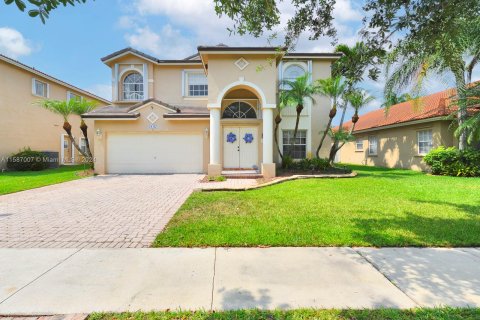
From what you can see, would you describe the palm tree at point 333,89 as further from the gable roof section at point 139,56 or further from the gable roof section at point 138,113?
the gable roof section at point 139,56

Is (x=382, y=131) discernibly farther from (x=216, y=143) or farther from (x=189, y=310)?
(x=189, y=310)

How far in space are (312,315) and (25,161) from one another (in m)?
21.8

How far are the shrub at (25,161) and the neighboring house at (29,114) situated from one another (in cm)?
49

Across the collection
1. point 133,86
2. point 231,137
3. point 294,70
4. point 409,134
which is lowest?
point 231,137

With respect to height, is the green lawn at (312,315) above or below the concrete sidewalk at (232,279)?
below

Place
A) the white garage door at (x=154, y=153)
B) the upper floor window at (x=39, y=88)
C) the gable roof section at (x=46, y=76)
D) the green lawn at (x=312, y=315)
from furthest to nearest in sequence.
→ the upper floor window at (x=39, y=88)
the gable roof section at (x=46, y=76)
the white garage door at (x=154, y=153)
the green lawn at (x=312, y=315)

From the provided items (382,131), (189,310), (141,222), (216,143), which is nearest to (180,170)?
(216,143)

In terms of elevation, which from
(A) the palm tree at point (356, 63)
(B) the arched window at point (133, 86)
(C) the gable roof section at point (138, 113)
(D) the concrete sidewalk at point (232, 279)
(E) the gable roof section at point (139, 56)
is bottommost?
(D) the concrete sidewalk at point (232, 279)

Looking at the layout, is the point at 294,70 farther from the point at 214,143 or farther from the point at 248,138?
the point at 214,143

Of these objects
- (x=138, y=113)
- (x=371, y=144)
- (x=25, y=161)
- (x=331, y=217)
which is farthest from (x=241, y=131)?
(x=25, y=161)

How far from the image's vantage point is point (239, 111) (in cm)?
1677

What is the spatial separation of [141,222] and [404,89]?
41.2ft

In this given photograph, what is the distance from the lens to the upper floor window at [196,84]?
18594 mm

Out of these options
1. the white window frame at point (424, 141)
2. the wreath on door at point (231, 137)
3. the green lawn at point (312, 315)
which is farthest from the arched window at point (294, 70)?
the green lawn at point (312, 315)
